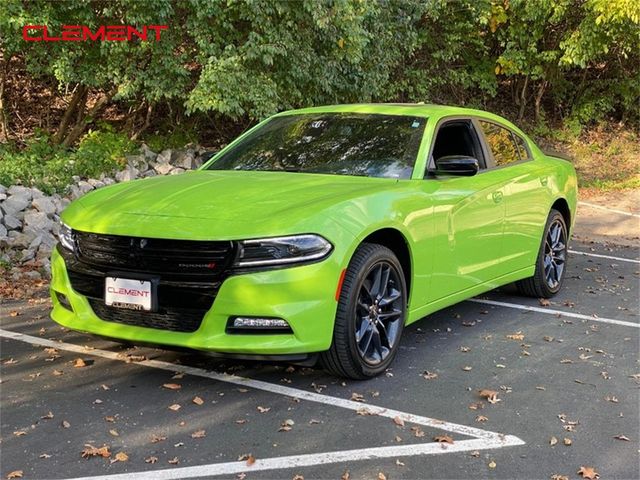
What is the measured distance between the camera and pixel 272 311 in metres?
3.99

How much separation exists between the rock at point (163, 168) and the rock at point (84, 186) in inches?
58.2

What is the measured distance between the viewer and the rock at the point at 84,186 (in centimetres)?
940

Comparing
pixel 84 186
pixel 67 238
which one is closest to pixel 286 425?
pixel 67 238

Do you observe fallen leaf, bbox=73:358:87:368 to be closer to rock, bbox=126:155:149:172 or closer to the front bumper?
the front bumper

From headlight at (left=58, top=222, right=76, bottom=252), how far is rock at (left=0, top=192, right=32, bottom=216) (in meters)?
3.81

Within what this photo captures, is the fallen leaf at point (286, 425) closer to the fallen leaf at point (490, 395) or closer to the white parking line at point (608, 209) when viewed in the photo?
the fallen leaf at point (490, 395)

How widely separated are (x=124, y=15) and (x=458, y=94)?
34.2 ft

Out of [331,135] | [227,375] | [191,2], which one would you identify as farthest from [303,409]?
[191,2]

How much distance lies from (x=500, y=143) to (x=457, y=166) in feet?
4.82

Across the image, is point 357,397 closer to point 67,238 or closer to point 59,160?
point 67,238

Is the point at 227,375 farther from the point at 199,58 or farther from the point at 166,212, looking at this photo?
the point at 199,58

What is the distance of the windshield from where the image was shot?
5.19m

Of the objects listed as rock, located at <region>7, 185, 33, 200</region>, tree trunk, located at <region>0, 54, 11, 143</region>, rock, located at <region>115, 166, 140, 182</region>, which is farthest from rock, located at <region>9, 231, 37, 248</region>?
tree trunk, located at <region>0, 54, 11, 143</region>

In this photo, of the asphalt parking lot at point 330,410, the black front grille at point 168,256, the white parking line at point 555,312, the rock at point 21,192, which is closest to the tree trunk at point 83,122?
the rock at point 21,192
